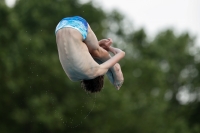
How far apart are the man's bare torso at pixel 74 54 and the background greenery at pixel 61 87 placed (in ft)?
73.5

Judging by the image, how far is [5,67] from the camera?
117 ft

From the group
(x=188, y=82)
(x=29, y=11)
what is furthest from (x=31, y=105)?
(x=188, y=82)

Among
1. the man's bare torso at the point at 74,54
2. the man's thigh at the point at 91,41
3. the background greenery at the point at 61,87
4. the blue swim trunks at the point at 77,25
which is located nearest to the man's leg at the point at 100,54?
the man's thigh at the point at 91,41

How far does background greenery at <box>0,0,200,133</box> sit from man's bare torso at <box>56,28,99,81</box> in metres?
22.4

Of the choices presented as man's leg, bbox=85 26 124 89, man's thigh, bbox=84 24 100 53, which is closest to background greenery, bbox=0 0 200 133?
man's leg, bbox=85 26 124 89

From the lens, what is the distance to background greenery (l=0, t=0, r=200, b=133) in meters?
36.0

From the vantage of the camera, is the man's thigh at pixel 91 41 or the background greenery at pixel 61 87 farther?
the background greenery at pixel 61 87

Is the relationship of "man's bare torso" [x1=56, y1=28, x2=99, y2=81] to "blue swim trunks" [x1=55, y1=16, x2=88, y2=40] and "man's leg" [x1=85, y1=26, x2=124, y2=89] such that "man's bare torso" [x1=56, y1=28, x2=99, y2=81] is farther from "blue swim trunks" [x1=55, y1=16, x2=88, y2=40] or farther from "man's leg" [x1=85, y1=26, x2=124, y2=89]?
"man's leg" [x1=85, y1=26, x2=124, y2=89]

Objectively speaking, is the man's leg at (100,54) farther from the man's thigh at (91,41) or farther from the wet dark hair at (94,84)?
the wet dark hair at (94,84)

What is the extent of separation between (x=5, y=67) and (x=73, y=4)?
10.8 m

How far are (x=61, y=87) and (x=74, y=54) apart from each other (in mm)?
26778

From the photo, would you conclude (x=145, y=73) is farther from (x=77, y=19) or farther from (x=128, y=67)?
(x=77, y=19)

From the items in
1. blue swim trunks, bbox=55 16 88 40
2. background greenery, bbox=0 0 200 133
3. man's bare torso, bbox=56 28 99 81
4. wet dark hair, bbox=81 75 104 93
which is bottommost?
background greenery, bbox=0 0 200 133

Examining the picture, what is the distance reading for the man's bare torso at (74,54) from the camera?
10586mm
